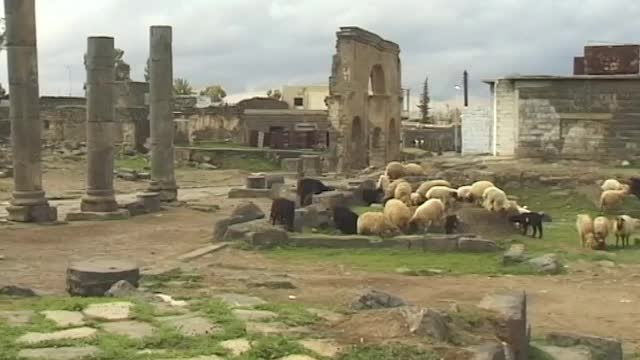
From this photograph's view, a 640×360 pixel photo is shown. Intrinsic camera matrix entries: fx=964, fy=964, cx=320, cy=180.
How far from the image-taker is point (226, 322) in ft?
23.6

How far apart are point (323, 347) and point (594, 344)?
2.96m

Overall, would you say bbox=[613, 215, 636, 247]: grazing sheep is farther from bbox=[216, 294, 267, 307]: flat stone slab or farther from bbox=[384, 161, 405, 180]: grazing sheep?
bbox=[384, 161, 405, 180]: grazing sheep

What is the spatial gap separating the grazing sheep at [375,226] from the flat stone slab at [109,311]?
9940 millimetres

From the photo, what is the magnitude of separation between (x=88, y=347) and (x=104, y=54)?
61.3ft

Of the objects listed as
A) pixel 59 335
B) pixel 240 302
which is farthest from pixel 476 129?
pixel 59 335

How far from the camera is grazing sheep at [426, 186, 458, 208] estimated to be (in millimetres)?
21047

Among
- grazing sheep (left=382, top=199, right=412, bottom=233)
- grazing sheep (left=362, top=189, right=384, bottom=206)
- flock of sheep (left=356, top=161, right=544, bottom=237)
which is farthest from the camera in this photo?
grazing sheep (left=362, top=189, right=384, bottom=206)

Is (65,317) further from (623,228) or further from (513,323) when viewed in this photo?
(623,228)

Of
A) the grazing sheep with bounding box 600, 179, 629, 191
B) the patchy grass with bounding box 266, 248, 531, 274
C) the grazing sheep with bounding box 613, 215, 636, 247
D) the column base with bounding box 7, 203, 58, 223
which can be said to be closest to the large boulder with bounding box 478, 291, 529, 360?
the patchy grass with bounding box 266, 248, 531, 274

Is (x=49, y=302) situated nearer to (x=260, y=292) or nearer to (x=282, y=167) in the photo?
(x=260, y=292)

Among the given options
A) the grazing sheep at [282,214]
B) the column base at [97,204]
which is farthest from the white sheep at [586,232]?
the column base at [97,204]

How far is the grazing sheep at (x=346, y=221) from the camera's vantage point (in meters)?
18.2

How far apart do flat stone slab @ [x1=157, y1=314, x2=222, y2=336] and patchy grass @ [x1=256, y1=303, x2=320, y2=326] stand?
56 centimetres

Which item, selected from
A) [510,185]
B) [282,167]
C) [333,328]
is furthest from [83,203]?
[282,167]
